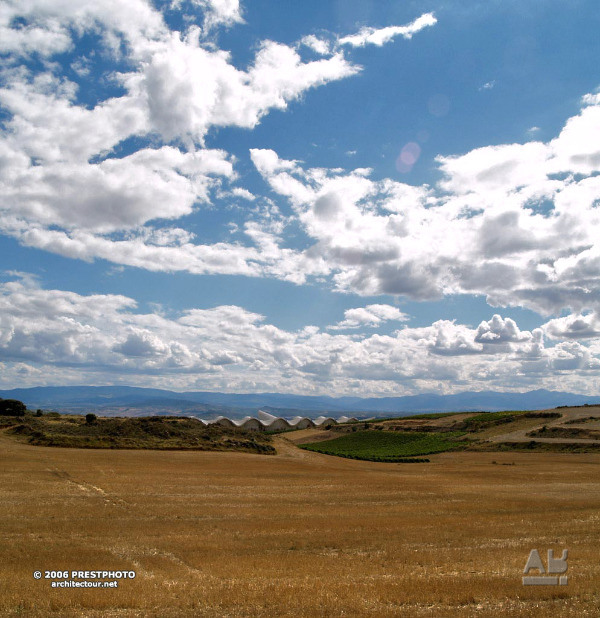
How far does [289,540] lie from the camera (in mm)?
23359

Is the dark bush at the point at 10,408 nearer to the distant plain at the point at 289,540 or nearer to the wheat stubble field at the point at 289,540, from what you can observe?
the distant plain at the point at 289,540

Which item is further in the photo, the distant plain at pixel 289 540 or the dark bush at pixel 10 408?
the dark bush at pixel 10 408

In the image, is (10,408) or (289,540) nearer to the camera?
(289,540)

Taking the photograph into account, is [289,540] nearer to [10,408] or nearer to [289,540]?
[289,540]

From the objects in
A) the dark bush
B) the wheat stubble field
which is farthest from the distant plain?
the dark bush

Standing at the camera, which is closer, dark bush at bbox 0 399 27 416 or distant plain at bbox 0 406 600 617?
distant plain at bbox 0 406 600 617

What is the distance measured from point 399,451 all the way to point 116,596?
7987 cm

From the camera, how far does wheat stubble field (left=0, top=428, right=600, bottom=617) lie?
14.2 m

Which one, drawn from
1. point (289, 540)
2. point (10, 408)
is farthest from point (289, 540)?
point (10, 408)

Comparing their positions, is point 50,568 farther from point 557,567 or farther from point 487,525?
point 487,525

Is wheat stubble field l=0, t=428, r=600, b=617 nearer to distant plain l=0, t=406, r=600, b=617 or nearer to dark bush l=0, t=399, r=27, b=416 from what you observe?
distant plain l=0, t=406, r=600, b=617

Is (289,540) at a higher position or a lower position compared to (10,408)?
higher

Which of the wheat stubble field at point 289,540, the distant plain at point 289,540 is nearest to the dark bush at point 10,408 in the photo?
the distant plain at point 289,540

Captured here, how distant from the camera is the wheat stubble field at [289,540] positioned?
14.2m
